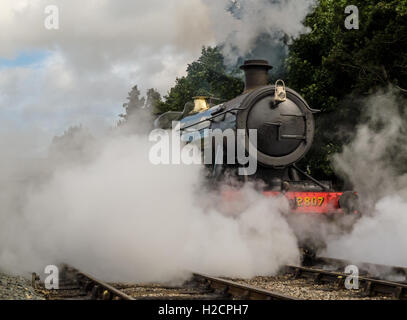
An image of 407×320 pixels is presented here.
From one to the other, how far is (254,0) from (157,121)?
266 cm

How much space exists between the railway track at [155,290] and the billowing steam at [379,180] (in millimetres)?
2849

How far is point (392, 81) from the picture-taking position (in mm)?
13320

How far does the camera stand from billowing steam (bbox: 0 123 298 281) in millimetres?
6875

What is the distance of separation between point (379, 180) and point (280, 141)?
4576mm

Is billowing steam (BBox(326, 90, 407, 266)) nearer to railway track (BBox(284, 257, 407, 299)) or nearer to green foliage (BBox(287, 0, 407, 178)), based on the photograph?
green foliage (BBox(287, 0, 407, 178))

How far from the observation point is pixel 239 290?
211 inches

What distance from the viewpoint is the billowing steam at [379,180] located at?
27.0 feet

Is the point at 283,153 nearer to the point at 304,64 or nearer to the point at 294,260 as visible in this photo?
the point at 294,260

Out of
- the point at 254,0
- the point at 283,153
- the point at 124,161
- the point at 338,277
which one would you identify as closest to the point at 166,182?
the point at 124,161

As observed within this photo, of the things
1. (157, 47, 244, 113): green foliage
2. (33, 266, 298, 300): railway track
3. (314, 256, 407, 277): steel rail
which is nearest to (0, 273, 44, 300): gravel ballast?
(33, 266, 298, 300): railway track

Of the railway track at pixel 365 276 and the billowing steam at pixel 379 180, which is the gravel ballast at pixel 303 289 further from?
the billowing steam at pixel 379 180

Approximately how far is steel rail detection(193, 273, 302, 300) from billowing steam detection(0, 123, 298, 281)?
24.1 inches

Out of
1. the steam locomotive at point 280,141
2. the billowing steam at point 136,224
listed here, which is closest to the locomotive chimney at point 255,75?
the steam locomotive at point 280,141

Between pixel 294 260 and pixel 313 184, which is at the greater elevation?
pixel 313 184
